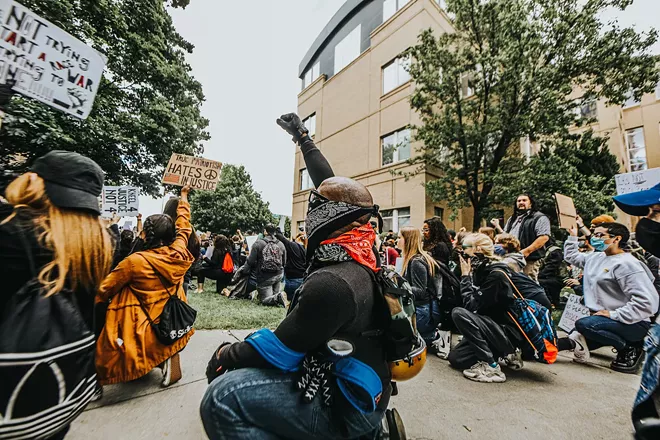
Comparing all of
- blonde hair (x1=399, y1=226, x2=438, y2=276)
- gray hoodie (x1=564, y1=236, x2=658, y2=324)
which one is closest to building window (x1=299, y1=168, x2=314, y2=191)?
blonde hair (x1=399, y1=226, x2=438, y2=276)

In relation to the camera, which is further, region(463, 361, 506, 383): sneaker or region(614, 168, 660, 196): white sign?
region(614, 168, 660, 196): white sign

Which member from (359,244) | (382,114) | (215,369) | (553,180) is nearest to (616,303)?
(359,244)

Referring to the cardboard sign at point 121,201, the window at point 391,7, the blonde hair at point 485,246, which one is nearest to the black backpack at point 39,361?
the blonde hair at point 485,246

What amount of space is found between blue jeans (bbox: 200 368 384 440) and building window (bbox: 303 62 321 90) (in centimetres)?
2625

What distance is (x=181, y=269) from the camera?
10.2ft

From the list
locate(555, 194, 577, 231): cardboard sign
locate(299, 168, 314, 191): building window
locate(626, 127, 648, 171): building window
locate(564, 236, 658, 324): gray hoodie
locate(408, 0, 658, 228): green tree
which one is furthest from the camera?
locate(299, 168, 314, 191): building window

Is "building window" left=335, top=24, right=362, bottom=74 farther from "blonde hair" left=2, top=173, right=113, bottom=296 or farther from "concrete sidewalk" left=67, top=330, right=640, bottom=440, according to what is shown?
"blonde hair" left=2, top=173, right=113, bottom=296

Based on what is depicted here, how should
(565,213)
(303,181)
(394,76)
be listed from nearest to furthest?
(565,213) → (394,76) → (303,181)

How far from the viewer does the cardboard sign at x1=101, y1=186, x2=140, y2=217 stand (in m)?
6.93

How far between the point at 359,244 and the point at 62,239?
4.60ft

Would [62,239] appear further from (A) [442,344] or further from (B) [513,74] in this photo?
(B) [513,74]

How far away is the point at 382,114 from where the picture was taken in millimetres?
17656

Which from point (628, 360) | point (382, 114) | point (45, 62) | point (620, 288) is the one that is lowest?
point (628, 360)

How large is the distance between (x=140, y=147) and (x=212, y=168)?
34.0 feet
